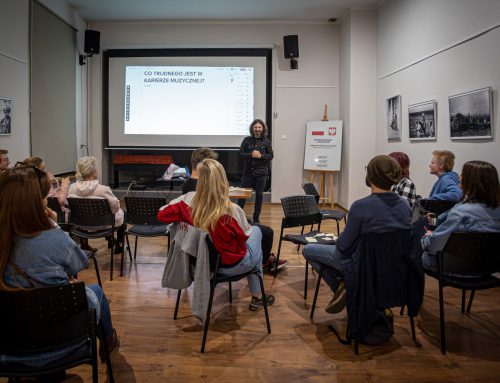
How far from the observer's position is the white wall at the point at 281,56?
8.23 metres

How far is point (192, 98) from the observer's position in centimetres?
812

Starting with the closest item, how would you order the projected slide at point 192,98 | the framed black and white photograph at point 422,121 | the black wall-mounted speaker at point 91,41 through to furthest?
1. the framed black and white photograph at point 422,121
2. the black wall-mounted speaker at point 91,41
3. the projected slide at point 192,98

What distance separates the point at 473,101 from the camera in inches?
166

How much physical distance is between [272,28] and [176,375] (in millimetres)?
7360

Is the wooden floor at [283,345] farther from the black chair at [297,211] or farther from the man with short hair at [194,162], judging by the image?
the man with short hair at [194,162]

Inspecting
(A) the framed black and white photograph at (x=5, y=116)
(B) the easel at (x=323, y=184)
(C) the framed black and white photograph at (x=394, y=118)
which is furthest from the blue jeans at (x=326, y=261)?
(B) the easel at (x=323, y=184)

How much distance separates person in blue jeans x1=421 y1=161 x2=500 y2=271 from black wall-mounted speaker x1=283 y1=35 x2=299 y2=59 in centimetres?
587

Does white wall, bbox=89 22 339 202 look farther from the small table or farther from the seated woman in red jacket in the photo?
the seated woman in red jacket

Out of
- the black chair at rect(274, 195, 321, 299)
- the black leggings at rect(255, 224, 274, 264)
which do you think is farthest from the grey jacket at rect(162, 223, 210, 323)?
the black chair at rect(274, 195, 321, 299)

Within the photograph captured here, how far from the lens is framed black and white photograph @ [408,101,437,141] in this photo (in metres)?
5.24

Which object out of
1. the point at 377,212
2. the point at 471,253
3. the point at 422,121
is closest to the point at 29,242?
the point at 377,212

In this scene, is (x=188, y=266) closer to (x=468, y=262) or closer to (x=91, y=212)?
(x=91, y=212)

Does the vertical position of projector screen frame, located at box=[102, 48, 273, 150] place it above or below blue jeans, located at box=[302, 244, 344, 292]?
above

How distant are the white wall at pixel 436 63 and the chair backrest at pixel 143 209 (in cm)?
318
